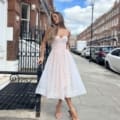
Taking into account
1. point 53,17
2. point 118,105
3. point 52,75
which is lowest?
point 118,105

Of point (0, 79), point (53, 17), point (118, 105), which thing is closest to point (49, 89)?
point (53, 17)

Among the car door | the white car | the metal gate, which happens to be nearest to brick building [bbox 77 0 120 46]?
the white car

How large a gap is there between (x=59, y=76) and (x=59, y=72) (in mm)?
76

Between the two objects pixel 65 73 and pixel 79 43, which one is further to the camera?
pixel 79 43

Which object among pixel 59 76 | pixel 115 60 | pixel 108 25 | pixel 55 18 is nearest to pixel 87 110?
pixel 59 76

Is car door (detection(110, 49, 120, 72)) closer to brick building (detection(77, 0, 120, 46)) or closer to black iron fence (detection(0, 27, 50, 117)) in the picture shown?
black iron fence (detection(0, 27, 50, 117))

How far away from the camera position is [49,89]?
25.1 feet

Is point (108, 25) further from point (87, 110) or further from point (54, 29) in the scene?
point (54, 29)

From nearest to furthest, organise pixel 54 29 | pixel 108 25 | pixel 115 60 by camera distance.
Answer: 1. pixel 54 29
2. pixel 115 60
3. pixel 108 25

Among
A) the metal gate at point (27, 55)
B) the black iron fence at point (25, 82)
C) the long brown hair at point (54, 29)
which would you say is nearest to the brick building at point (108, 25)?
the metal gate at point (27, 55)

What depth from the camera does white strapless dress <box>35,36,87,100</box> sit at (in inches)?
301

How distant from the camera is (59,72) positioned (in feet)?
25.1

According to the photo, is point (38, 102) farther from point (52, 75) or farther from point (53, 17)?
point (53, 17)

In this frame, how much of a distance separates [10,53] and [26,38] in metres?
0.87
